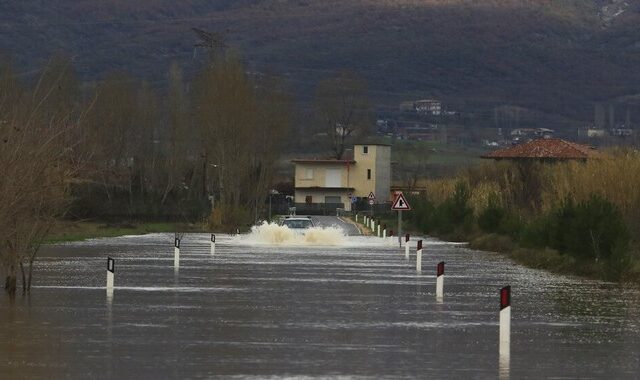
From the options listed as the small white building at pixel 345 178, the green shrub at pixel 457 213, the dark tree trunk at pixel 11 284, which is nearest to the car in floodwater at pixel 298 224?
the green shrub at pixel 457 213

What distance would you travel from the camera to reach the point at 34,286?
111ft

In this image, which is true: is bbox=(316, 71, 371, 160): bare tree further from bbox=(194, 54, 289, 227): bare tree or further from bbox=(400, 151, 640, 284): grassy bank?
bbox=(400, 151, 640, 284): grassy bank

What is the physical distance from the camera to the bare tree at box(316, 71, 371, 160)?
17800 centimetres

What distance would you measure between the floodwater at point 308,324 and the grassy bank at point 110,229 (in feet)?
82.6

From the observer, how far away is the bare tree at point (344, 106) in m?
178

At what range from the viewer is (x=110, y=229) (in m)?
85.6

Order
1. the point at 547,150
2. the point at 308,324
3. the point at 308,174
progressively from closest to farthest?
1. the point at 308,324
2. the point at 547,150
3. the point at 308,174

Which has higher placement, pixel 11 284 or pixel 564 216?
pixel 564 216

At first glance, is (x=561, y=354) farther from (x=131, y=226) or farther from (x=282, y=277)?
(x=131, y=226)

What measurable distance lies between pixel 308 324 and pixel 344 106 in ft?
506

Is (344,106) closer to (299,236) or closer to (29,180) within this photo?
(299,236)

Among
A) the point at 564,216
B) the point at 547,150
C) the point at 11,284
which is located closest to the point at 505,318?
the point at 11,284

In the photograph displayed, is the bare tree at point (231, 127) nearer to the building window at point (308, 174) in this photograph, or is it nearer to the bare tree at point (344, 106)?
the building window at point (308, 174)

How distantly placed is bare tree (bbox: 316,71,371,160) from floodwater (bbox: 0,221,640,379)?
5228 inches
